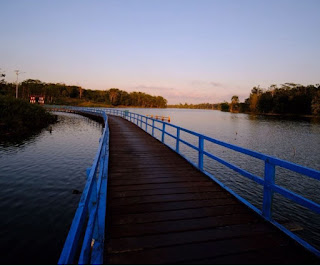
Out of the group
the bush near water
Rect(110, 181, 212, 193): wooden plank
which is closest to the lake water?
Rect(110, 181, 212, 193): wooden plank

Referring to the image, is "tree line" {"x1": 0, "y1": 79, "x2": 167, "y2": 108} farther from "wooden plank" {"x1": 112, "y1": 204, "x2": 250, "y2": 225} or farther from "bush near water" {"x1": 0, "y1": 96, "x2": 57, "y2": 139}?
"wooden plank" {"x1": 112, "y1": 204, "x2": 250, "y2": 225}

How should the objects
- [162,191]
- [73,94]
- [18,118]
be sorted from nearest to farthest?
1. [162,191]
2. [18,118]
3. [73,94]

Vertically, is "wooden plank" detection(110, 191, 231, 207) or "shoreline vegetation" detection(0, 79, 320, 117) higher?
"shoreline vegetation" detection(0, 79, 320, 117)

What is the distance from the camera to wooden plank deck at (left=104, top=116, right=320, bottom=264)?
2.54 meters

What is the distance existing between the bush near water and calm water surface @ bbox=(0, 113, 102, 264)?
6260mm

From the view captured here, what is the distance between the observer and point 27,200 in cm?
719

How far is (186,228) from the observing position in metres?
3.19

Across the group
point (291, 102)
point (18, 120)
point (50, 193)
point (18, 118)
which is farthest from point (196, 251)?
point (291, 102)

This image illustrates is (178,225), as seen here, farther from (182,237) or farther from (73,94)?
(73,94)

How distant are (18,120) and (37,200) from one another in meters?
17.9

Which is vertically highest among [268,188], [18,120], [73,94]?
[73,94]

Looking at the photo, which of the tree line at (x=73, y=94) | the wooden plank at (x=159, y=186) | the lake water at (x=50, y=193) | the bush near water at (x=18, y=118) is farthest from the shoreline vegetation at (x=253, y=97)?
the wooden plank at (x=159, y=186)

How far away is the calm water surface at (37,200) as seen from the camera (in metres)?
4.92

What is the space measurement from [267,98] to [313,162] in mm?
86369
